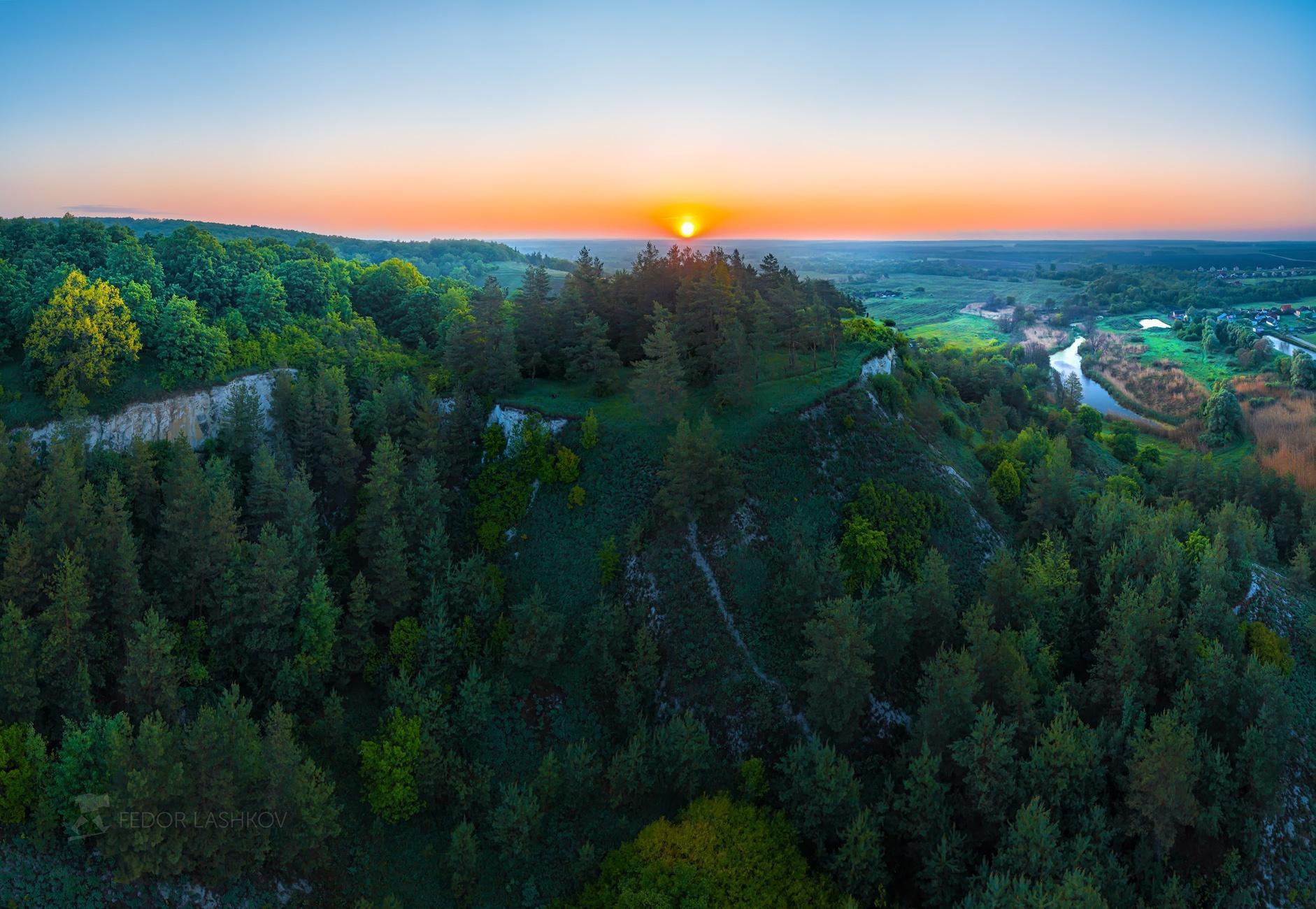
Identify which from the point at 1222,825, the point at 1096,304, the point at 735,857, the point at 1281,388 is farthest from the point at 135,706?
the point at 1096,304

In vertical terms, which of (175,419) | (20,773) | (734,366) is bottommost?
(20,773)

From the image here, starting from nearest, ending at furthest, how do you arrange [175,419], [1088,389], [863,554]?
[863,554]
[175,419]
[1088,389]

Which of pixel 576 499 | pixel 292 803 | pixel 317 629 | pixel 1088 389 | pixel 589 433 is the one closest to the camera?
pixel 292 803

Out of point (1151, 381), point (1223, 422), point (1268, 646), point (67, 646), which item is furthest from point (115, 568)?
point (1151, 381)

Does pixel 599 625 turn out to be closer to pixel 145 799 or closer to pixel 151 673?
pixel 145 799

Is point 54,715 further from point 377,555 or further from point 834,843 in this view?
point 834,843

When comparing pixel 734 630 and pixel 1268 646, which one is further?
pixel 734 630

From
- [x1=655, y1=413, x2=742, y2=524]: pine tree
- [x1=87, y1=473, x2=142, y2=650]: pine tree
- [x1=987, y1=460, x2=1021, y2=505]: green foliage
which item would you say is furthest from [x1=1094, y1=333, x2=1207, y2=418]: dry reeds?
[x1=87, y1=473, x2=142, y2=650]: pine tree

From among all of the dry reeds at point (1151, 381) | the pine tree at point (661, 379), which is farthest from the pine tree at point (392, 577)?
the dry reeds at point (1151, 381)
